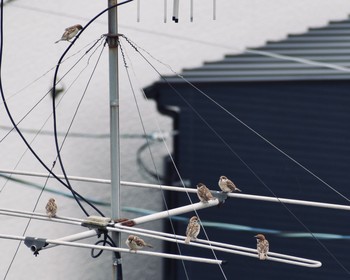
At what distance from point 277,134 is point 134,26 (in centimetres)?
340

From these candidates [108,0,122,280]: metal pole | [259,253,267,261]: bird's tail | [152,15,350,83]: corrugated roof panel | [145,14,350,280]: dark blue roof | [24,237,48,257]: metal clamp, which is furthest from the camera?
[152,15,350,83]: corrugated roof panel

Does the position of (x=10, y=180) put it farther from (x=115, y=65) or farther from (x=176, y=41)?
(x=115, y=65)

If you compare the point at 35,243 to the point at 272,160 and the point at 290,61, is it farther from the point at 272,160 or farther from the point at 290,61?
the point at 290,61

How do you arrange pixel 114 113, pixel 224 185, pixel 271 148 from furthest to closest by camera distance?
pixel 271 148 → pixel 224 185 → pixel 114 113

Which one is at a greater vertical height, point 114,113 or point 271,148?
point 114,113

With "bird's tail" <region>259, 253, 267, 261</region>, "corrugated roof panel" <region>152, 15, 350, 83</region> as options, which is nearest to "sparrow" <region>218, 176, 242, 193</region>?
"bird's tail" <region>259, 253, 267, 261</region>

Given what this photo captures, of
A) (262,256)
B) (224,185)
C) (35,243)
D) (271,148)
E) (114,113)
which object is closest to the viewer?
(262,256)

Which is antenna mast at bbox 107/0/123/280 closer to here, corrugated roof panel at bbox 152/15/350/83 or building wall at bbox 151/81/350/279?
building wall at bbox 151/81/350/279

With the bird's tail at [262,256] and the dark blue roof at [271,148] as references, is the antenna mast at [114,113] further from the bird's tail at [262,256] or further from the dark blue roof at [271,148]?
the dark blue roof at [271,148]

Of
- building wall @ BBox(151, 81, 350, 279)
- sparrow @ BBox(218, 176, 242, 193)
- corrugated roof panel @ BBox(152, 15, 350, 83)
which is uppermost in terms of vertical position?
corrugated roof panel @ BBox(152, 15, 350, 83)

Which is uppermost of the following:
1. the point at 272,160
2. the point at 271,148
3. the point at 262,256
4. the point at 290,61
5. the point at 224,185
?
the point at 290,61

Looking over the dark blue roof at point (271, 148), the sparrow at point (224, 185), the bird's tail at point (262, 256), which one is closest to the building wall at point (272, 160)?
the dark blue roof at point (271, 148)

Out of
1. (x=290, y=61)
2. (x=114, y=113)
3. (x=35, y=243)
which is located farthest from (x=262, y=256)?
(x=290, y=61)

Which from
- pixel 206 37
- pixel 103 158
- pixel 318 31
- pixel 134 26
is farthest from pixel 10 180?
pixel 318 31
